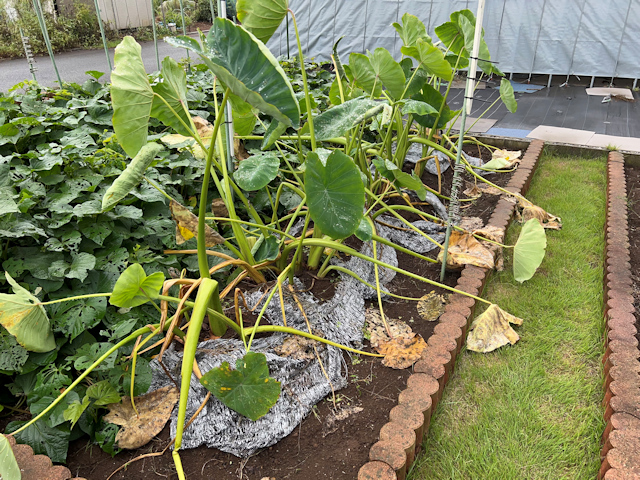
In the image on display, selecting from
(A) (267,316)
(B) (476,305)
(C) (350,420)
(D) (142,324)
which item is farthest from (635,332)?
(D) (142,324)

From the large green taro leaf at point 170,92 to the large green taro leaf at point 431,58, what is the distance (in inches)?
38.9

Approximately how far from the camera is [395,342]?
1584mm

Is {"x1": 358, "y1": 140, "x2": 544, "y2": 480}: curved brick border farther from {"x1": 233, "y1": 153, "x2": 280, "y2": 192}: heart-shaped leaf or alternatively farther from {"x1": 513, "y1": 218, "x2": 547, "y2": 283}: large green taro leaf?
{"x1": 233, "y1": 153, "x2": 280, "y2": 192}: heart-shaped leaf

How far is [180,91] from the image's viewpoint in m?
1.52

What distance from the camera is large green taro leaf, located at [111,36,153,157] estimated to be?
1.22 metres

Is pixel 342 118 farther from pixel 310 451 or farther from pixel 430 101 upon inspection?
pixel 430 101

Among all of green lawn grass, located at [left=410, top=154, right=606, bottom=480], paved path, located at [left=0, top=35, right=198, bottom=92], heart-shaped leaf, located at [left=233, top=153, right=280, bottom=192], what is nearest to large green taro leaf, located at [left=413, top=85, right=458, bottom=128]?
green lawn grass, located at [left=410, top=154, right=606, bottom=480]

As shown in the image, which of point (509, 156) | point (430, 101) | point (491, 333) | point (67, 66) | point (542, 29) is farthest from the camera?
point (67, 66)

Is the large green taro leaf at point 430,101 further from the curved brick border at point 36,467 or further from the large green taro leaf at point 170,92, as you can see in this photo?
the curved brick border at point 36,467

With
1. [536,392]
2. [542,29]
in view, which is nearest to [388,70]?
[536,392]

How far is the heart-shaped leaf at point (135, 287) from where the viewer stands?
1.14 metres

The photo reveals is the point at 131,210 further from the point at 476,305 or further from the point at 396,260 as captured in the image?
the point at 476,305

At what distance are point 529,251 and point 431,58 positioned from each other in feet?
2.88

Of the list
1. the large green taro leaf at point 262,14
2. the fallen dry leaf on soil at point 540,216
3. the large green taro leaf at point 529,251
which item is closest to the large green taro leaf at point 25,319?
the large green taro leaf at point 262,14
